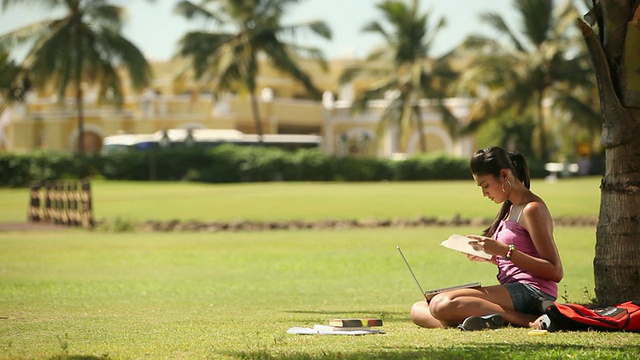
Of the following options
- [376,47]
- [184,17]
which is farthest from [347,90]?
[184,17]

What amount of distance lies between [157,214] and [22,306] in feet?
65.9

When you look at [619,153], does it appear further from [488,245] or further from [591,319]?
[488,245]

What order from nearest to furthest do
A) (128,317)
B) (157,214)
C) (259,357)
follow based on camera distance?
(259,357), (128,317), (157,214)

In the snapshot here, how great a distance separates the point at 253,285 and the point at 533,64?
4328cm

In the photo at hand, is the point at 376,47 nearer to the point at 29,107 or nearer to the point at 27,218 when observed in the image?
the point at 29,107

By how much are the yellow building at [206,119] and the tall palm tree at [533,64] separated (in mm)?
12218

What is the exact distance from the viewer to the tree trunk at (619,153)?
899 cm

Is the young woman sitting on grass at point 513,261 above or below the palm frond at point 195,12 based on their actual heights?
below

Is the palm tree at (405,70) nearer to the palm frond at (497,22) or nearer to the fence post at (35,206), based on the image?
the palm frond at (497,22)

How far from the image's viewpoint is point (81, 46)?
52031 mm

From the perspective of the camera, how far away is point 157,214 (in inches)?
1246

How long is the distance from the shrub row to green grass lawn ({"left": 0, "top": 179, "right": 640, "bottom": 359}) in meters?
14.5

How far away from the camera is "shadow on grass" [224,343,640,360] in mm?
6941

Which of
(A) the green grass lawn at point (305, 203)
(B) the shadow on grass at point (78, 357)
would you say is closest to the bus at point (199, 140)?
(A) the green grass lawn at point (305, 203)
